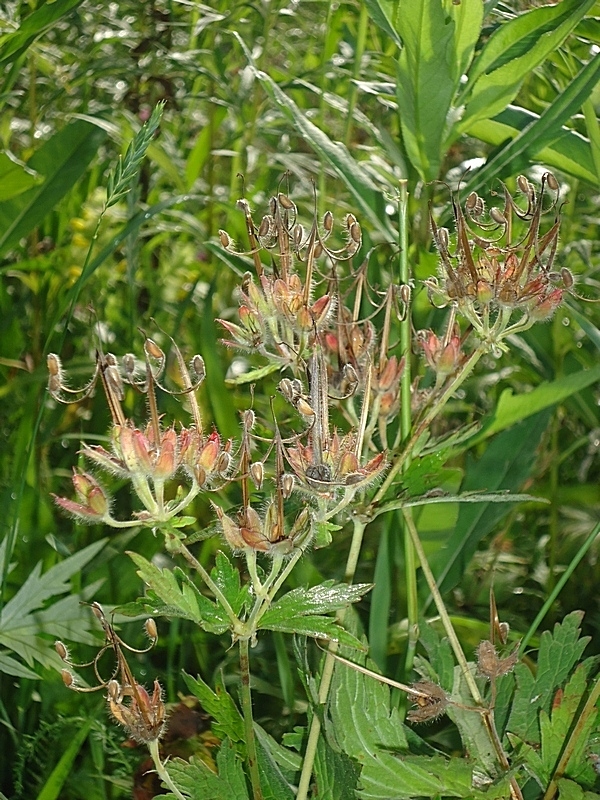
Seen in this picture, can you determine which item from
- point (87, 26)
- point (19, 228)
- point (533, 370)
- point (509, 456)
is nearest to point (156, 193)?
point (87, 26)

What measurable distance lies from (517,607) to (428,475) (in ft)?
1.91

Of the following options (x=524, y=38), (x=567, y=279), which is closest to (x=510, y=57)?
(x=524, y=38)

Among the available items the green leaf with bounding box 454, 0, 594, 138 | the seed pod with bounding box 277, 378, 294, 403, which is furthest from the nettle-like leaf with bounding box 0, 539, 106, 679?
the green leaf with bounding box 454, 0, 594, 138

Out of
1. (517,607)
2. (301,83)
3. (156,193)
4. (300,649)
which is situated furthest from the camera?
(156,193)

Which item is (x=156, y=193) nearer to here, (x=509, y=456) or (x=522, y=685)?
(x=509, y=456)

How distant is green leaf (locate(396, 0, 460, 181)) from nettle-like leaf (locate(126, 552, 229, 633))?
34 centimetres

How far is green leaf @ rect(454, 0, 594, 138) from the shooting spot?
524 millimetres

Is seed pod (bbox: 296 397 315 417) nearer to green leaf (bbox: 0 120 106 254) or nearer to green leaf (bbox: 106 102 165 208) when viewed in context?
green leaf (bbox: 106 102 165 208)

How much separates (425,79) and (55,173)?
397 millimetres

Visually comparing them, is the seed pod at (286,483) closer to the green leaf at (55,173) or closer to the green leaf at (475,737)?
the green leaf at (475,737)

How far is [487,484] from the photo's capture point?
736 mm

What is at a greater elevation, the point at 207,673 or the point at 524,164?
the point at 524,164

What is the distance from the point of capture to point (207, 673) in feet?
2.49

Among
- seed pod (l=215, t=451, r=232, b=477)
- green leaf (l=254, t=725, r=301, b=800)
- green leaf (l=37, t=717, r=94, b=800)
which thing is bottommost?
green leaf (l=37, t=717, r=94, b=800)
